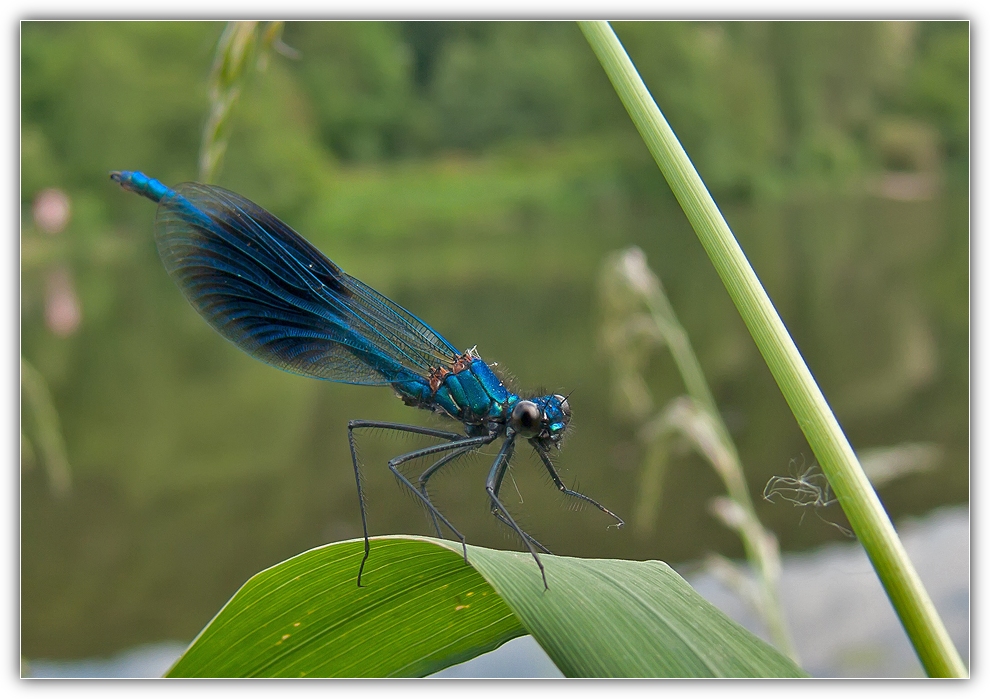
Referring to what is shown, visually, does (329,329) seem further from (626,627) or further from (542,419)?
(626,627)

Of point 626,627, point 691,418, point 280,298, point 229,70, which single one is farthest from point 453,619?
point 691,418

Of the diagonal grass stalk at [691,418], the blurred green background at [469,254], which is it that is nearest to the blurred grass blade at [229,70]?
the blurred green background at [469,254]

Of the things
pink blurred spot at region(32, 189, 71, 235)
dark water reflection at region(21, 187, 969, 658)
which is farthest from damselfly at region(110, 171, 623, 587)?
dark water reflection at region(21, 187, 969, 658)

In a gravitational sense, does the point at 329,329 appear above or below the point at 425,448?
above

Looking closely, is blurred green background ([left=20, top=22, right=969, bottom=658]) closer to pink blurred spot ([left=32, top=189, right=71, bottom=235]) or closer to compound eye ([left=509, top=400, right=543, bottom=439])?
pink blurred spot ([left=32, top=189, right=71, bottom=235])

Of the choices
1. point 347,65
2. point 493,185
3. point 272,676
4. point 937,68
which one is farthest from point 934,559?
point 272,676

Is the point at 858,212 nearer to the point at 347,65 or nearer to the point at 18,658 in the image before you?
the point at 347,65

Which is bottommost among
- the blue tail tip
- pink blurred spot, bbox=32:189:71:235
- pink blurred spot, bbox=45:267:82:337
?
the blue tail tip
